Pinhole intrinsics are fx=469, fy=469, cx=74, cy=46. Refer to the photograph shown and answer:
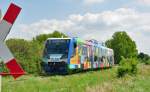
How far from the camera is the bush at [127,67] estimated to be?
30484 millimetres

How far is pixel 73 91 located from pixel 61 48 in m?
17.6

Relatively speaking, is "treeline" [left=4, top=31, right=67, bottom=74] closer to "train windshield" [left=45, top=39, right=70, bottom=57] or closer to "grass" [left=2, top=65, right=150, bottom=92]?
"train windshield" [left=45, top=39, right=70, bottom=57]

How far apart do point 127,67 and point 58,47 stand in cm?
517

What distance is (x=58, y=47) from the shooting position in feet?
108

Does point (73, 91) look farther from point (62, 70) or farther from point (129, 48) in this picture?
point (129, 48)

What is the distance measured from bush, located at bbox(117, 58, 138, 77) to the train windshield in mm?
3986

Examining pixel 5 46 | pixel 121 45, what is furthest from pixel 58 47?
pixel 121 45

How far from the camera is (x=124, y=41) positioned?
10625cm

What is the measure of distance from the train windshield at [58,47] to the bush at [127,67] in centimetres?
399

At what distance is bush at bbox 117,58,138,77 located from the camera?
30484mm

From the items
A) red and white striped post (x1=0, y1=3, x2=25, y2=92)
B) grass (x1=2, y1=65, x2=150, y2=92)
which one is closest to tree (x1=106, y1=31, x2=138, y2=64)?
grass (x1=2, y1=65, x2=150, y2=92)

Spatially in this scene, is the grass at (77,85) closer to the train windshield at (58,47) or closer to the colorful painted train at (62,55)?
the colorful painted train at (62,55)

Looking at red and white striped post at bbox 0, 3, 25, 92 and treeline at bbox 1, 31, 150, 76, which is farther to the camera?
treeline at bbox 1, 31, 150, 76

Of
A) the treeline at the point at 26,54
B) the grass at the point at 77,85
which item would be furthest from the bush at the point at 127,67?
the treeline at the point at 26,54
